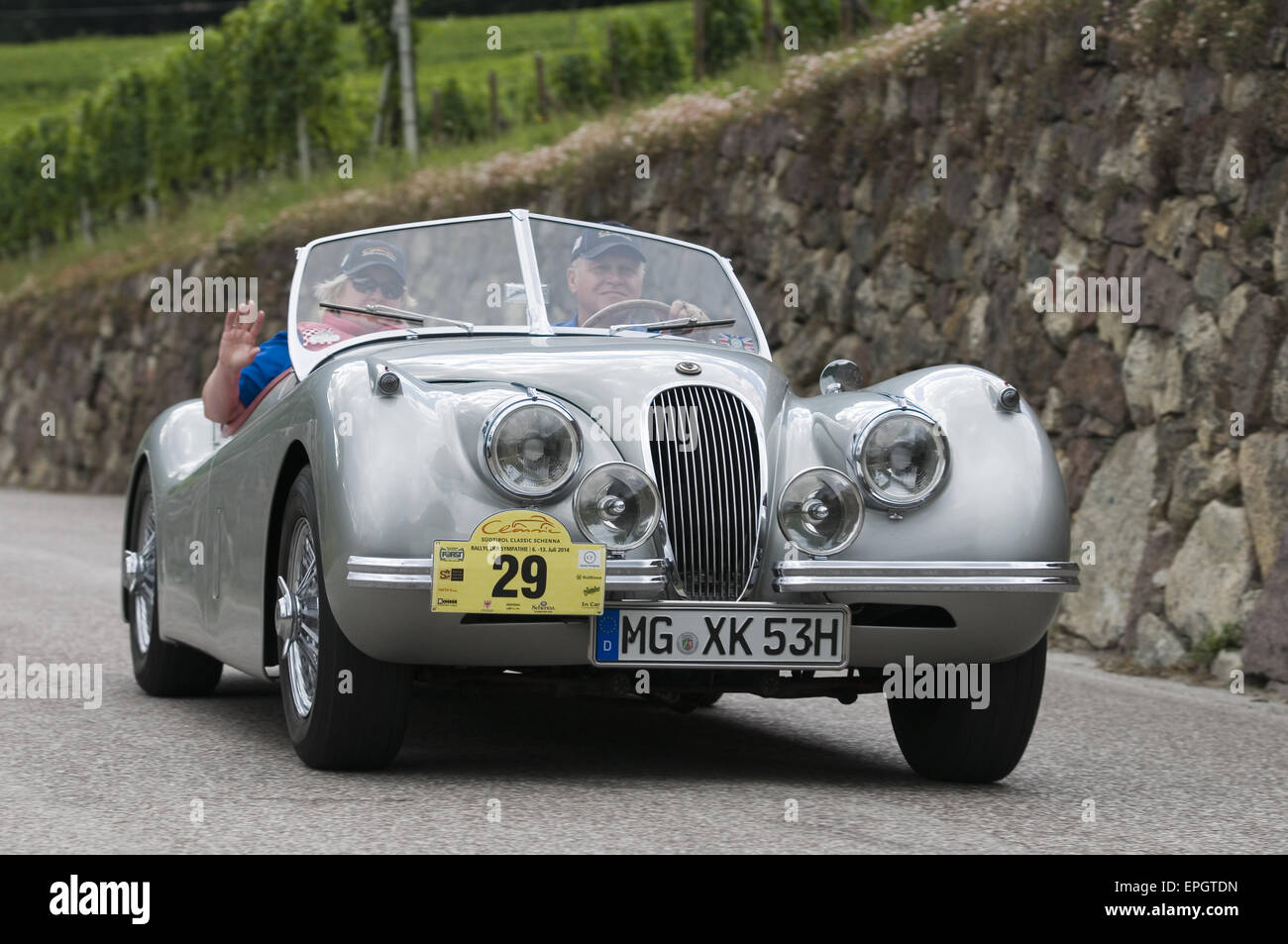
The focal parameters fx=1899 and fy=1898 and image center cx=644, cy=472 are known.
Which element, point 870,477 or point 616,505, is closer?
point 616,505

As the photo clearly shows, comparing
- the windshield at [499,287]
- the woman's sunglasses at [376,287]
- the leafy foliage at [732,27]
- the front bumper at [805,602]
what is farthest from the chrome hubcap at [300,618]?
the leafy foliage at [732,27]

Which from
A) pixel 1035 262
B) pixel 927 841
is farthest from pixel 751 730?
pixel 1035 262

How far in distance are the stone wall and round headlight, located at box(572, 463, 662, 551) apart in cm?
410

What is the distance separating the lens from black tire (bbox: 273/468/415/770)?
15.9 feet

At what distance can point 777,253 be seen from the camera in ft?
47.5

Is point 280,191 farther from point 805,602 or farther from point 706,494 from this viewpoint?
point 805,602

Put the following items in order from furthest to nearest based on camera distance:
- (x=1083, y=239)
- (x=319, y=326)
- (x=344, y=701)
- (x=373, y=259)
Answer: (x=1083, y=239), (x=373, y=259), (x=319, y=326), (x=344, y=701)

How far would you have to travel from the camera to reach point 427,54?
2970 inches

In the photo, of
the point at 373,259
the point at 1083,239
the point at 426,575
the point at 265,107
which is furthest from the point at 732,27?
the point at 426,575

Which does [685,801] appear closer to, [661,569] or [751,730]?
[661,569]

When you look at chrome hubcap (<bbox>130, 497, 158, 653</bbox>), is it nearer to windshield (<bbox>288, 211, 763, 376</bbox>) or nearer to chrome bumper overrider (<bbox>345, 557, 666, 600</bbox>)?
windshield (<bbox>288, 211, 763, 376</bbox>)

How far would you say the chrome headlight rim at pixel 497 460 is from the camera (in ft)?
15.6

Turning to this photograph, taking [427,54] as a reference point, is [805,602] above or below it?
above

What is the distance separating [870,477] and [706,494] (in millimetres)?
439
